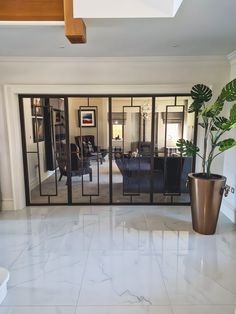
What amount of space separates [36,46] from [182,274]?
11.7ft

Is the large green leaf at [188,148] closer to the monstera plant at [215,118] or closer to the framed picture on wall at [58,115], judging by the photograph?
the monstera plant at [215,118]

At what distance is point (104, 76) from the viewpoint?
4.18 m

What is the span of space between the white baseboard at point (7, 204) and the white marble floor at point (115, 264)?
0.22 metres

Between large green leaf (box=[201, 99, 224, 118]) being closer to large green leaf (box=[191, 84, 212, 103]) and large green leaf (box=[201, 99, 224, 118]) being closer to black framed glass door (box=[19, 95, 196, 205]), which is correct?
large green leaf (box=[191, 84, 212, 103])

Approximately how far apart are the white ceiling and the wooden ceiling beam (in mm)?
125

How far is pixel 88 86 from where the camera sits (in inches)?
164

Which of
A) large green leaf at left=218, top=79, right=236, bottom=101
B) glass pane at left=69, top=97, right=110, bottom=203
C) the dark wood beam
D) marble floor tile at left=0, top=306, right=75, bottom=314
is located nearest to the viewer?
marble floor tile at left=0, top=306, right=75, bottom=314

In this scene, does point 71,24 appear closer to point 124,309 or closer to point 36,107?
point 36,107

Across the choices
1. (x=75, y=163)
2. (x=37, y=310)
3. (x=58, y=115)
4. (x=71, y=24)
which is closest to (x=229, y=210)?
(x=75, y=163)

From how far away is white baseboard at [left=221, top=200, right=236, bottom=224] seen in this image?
391cm

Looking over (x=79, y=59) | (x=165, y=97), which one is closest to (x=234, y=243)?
(x=165, y=97)

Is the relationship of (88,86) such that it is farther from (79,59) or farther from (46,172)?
(46,172)

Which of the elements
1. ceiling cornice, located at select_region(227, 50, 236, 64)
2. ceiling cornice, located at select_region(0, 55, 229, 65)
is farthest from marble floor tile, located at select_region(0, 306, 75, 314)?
ceiling cornice, located at select_region(227, 50, 236, 64)

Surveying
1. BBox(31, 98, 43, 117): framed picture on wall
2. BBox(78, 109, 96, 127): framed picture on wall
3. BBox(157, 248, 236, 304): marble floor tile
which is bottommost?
BBox(157, 248, 236, 304): marble floor tile
